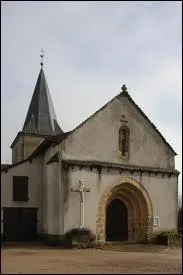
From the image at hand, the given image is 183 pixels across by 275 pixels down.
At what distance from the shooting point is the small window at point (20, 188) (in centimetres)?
2167

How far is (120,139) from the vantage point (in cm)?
2289

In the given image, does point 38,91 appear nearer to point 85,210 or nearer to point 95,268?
point 85,210

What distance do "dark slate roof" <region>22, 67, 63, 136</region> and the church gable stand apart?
17834 millimetres

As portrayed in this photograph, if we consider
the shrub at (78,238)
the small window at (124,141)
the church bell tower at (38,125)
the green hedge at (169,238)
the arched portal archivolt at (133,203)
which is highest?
the church bell tower at (38,125)

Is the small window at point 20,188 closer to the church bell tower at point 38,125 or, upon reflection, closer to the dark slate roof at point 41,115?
the church bell tower at point 38,125

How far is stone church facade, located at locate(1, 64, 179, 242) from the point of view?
2072cm

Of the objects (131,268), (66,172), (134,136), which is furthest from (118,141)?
(131,268)

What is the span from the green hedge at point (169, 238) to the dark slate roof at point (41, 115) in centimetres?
1976

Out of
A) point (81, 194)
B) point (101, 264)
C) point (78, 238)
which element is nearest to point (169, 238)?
point (78, 238)

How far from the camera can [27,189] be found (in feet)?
72.3

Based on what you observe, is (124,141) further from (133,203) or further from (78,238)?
(78,238)

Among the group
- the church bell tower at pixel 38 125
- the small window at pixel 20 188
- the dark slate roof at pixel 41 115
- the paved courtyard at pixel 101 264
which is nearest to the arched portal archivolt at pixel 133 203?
the small window at pixel 20 188

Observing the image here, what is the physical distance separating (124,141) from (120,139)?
1.03ft

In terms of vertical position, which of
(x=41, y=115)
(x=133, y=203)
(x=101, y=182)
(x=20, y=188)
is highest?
(x=41, y=115)
